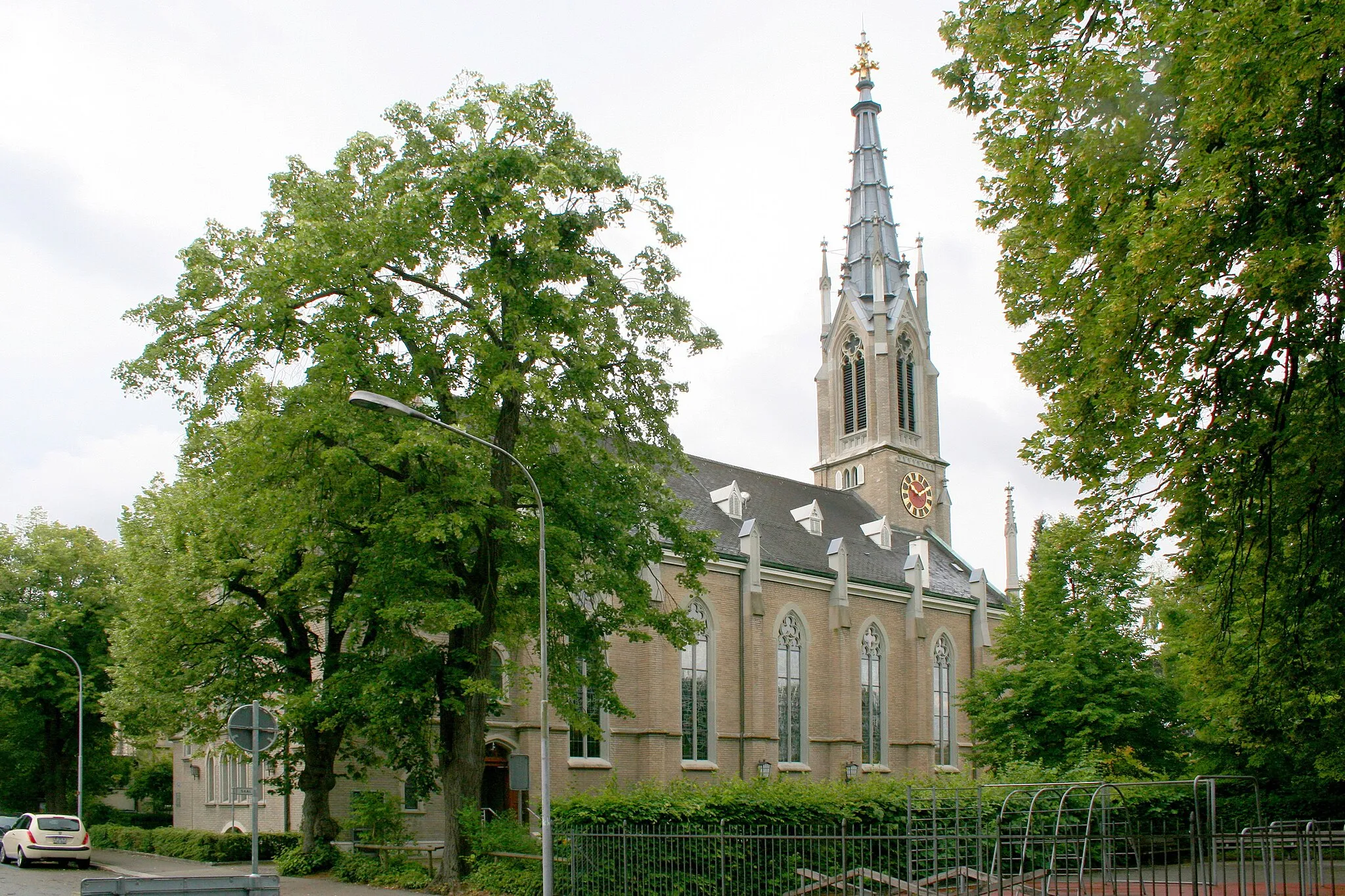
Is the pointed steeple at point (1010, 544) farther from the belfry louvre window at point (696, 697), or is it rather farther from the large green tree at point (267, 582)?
the large green tree at point (267, 582)

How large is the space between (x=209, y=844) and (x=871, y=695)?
24690 mm

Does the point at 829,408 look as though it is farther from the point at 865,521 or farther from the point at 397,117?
the point at 397,117

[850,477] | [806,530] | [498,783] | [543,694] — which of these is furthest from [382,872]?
[850,477]

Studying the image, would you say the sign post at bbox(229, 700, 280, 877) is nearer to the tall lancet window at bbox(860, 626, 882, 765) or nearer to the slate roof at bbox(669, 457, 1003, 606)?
the slate roof at bbox(669, 457, 1003, 606)

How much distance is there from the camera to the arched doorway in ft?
106

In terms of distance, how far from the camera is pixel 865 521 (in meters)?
51.7

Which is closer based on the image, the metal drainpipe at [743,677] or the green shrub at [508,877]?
the green shrub at [508,877]

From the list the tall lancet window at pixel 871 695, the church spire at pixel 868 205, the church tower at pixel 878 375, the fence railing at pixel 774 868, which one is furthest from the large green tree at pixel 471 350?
the church spire at pixel 868 205

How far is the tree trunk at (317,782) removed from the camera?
24828 millimetres

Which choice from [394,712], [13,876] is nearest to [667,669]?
[394,712]

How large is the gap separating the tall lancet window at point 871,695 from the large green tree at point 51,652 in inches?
1051

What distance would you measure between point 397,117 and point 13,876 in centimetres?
1842

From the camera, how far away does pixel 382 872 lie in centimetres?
2194

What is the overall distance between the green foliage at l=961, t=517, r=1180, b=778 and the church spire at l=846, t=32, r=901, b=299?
25.9 metres
